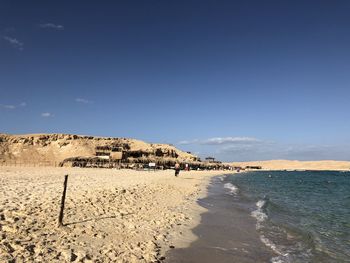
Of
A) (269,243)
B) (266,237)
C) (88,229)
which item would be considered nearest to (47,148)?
(88,229)

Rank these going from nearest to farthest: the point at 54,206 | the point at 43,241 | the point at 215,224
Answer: the point at 43,241 → the point at 54,206 → the point at 215,224

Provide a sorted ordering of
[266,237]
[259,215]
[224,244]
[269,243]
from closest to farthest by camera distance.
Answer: [224,244] → [269,243] → [266,237] → [259,215]

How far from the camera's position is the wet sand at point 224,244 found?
967 centimetres

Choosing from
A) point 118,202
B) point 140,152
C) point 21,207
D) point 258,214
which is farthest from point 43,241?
point 140,152

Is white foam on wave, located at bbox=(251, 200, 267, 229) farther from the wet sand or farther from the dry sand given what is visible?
the dry sand

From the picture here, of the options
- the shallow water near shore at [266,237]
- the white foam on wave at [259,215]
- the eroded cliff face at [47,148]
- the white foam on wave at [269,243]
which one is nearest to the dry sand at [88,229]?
the shallow water near shore at [266,237]

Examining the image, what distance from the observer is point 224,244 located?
11289 mm

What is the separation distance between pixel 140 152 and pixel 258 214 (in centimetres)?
6240

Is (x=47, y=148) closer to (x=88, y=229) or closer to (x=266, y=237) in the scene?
(x=88, y=229)

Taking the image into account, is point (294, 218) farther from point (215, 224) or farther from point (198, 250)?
point (198, 250)

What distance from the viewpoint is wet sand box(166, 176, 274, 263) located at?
381 inches

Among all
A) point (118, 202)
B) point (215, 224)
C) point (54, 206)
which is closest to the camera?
point (54, 206)

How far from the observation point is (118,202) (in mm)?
15922

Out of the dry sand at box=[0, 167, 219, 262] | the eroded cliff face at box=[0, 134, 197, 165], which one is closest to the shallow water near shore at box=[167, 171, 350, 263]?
the dry sand at box=[0, 167, 219, 262]
